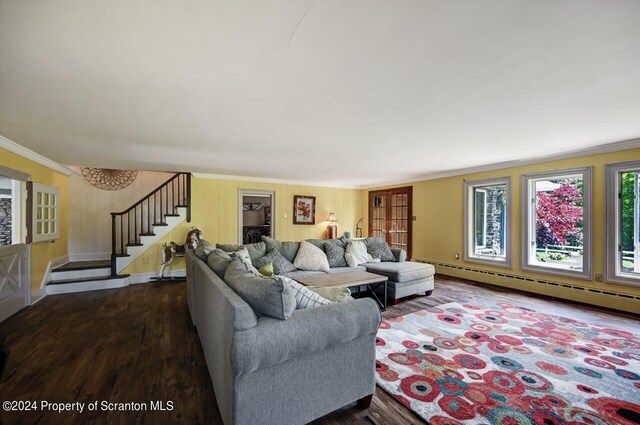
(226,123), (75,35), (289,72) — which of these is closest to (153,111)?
(226,123)

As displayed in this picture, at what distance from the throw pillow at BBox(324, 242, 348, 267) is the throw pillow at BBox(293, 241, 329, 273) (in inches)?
5.8

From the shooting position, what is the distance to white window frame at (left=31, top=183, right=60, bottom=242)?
13.6 ft

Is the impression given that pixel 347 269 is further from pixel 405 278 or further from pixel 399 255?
pixel 399 255

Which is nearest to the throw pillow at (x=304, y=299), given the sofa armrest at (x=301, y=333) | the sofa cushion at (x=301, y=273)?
the sofa armrest at (x=301, y=333)

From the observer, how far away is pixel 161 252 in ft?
19.2

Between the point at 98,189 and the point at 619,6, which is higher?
the point at 619,6

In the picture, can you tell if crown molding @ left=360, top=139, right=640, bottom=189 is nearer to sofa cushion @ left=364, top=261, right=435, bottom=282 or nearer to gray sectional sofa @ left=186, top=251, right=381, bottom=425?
sofa cushion @ left=364, top=261, right=435, bottom=282

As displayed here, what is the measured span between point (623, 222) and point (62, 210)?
1015 cm

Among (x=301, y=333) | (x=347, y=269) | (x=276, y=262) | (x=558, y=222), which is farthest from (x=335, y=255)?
(x=558, y=222)

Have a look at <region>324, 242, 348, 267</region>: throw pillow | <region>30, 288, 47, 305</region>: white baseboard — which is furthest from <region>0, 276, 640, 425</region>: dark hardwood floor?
<region>324, 242, 348, 267</region>: throw pillow

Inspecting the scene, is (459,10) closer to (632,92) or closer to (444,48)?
(444,48)

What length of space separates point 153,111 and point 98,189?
18.2 feet

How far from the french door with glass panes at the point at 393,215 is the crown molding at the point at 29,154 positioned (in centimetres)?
738

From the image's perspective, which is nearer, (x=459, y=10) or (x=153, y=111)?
(x=459, y=10)
